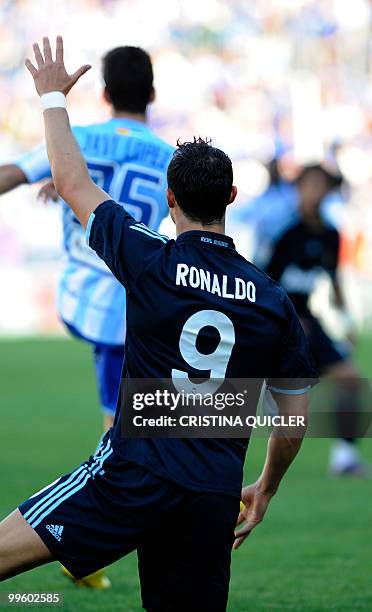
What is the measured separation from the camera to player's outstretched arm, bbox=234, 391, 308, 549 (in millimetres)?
3674

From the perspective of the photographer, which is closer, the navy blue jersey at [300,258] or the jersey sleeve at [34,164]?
the jersey sleeve at [34,164]

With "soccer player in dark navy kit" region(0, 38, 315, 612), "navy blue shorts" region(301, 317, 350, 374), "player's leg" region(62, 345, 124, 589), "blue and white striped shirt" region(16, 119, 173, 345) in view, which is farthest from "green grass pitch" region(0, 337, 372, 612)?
"soccer player in dark navy kit" region(0, 38, 315, 612)

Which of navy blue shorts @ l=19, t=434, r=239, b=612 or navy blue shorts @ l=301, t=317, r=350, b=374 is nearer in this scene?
A: navy blue shorts @ l=19, t=434, r=239, b=612

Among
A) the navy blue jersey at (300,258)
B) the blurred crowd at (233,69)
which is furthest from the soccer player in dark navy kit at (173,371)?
the blurred crowd at (233,69)

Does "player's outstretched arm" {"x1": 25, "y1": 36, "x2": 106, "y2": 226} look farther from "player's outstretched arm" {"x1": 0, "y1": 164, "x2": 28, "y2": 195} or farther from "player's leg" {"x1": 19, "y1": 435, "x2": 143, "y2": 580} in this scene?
"player's outstretched arm" {"x1": 0, "y1": 164, "x2": 28, "y2": 195}

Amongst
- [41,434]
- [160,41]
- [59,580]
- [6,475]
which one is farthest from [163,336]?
[160,41]

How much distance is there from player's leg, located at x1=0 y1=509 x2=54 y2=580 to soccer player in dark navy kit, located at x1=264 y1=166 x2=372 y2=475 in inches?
238

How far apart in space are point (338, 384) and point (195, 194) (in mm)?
6198

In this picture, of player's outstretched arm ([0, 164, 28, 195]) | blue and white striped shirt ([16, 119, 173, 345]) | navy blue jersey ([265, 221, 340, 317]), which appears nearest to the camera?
player's outstretched arm ([0, 164, 28, 195])

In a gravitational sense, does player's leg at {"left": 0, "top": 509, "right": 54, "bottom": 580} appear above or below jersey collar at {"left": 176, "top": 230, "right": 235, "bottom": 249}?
below

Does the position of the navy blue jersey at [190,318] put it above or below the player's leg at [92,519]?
above

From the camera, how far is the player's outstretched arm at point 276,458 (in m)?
3.67

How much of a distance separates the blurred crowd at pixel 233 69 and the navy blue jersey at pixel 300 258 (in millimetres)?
14481

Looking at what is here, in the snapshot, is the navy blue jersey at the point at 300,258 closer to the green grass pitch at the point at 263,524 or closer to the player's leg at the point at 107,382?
the green grass pitch at the point at 263,524
